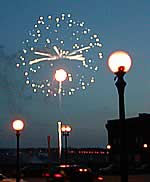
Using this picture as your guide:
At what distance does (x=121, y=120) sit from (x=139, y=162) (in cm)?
7911

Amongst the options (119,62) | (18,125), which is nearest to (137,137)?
(18,125)

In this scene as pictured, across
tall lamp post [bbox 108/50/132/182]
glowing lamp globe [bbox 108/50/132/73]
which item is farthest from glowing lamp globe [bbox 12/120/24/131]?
glowing lamp globe [bbox 108/50/132/73]

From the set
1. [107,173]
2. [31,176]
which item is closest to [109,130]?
[107,173]

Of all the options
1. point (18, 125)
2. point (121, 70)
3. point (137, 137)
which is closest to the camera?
point (121, 70)

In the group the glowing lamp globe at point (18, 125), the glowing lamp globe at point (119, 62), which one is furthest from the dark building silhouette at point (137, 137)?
the glowing lamp globe at point (119, 62)

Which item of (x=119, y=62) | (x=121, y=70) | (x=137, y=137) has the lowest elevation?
(x=121, y=70)

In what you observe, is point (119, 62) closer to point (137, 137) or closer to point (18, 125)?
point (18, 125)

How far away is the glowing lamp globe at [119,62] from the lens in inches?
476

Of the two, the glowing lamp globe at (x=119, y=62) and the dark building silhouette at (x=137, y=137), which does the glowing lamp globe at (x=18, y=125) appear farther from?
the dark building silhouette at (x=137, y=137)

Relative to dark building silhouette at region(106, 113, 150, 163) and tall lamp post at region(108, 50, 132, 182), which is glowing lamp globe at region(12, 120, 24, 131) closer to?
tall lamp post at region(108, 50, 132, 182)

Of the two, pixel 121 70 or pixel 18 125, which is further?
pixel 18 125

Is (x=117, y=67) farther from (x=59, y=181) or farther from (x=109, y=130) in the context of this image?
(x=109, y=130)

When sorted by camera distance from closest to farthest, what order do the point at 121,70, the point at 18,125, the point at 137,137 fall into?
1. the point at 121,70
2. the point at 18,125
3. the point at 137,137

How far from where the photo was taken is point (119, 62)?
12.1 m
